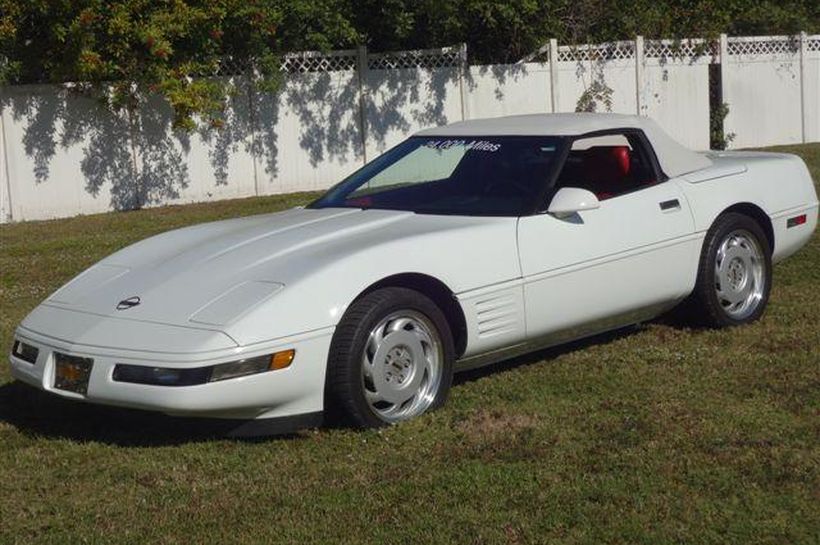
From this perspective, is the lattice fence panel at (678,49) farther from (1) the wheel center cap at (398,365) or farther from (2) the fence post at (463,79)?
(1) the wheel center cap at (398,365)

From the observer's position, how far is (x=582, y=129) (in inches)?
273

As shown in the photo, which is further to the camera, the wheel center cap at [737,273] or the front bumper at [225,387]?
the wheel center cap at [737,273]

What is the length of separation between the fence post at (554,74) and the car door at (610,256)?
11.9m

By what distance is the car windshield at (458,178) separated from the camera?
6531mm

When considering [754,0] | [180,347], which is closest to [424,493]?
[180,347]

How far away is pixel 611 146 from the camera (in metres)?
7.13

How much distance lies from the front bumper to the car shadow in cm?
25

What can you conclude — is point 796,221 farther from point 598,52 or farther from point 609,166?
point 598,52

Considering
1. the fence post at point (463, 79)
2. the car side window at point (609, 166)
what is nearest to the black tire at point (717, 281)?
the car side window at point (609, 166)

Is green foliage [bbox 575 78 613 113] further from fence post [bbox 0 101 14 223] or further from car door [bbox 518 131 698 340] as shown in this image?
car door [bbox 518 131 698 340]

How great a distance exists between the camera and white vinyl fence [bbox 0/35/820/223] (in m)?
15.5

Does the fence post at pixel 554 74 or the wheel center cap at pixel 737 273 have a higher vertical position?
the fence post at pixel 554 74

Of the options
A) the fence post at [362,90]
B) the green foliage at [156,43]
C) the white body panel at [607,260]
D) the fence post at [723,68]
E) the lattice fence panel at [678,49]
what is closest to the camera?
the white body panel at [607,260]

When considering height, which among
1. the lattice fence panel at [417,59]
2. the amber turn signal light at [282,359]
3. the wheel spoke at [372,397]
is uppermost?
the lattice fence panel at [417,59]
